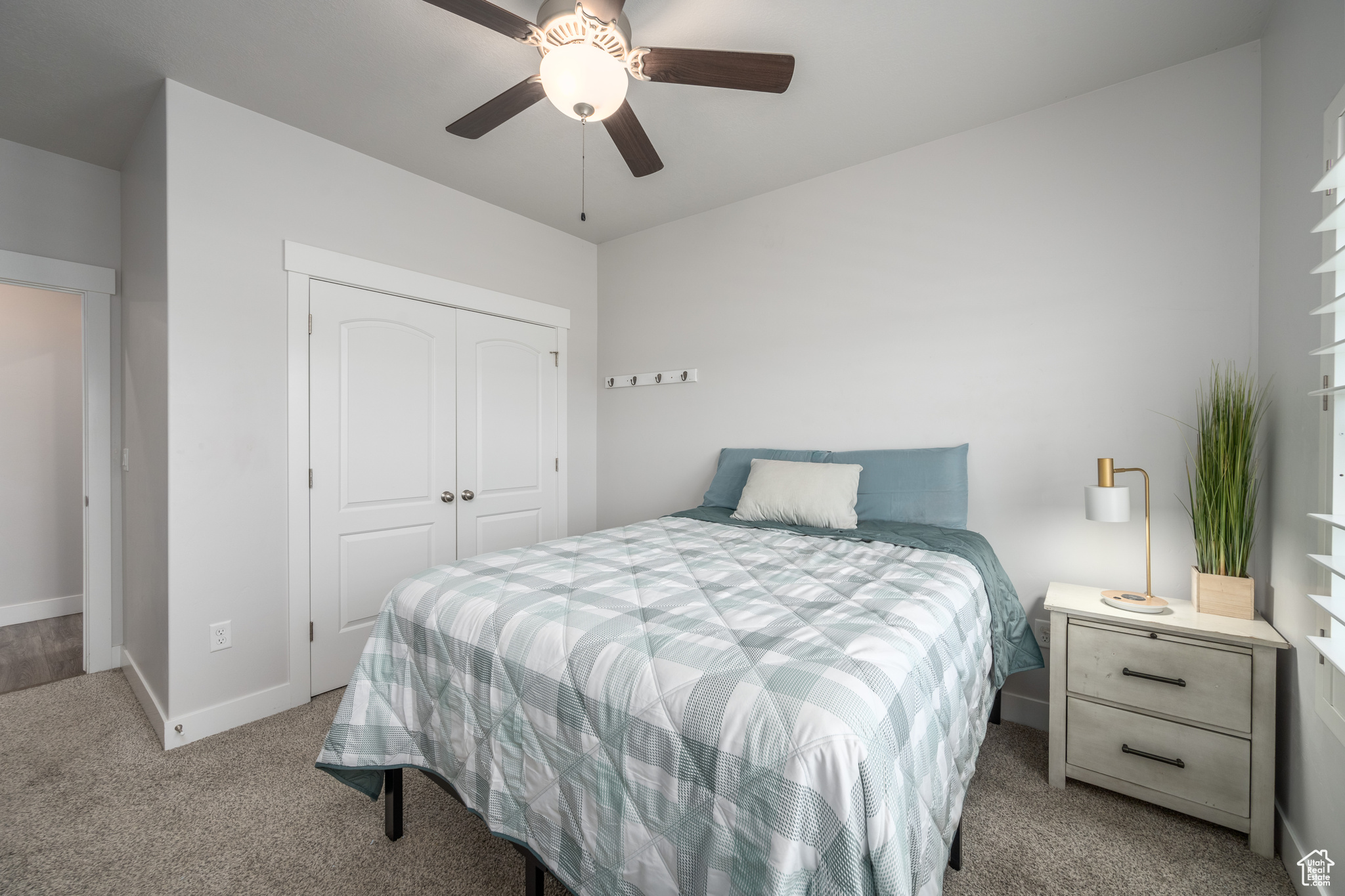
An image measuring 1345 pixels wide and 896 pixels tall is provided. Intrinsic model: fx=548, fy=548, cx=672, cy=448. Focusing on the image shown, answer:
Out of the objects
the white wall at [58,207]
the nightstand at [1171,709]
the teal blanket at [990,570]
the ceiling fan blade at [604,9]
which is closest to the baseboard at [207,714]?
the white wall at [58,207]

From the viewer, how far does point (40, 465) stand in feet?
11.8

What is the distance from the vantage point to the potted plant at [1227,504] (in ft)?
5.74

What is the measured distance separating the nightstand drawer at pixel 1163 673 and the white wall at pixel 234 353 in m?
3.18

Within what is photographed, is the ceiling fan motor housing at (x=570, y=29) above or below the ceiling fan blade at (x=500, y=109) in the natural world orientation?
above

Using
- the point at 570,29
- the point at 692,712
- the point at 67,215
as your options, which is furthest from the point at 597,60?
the point at 67,215

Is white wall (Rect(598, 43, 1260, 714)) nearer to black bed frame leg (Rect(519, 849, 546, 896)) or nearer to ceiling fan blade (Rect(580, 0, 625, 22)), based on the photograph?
ceiling fan blade (Rect(580, 0, 625, 22))

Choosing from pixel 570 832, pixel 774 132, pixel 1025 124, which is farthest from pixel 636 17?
pixel 570 832

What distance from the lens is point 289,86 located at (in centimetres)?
221

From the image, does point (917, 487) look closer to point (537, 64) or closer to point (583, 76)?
point (583, 76)

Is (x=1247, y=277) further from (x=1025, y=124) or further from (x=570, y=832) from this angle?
(x=570, y=832)

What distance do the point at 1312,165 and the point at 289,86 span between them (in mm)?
3445

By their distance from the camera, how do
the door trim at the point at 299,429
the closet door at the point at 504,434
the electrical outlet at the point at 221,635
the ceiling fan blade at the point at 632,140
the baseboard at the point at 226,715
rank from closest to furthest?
the ceiling fan blade at the point at 632,140, the baseboard at the point at 226,715, the electrical outlet at the point at 221,635, the door trim at the point at 299,429, the closet door at the point at 504,434

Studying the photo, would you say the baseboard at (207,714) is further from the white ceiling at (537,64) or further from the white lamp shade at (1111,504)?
the white lamp shade at (1111,504)

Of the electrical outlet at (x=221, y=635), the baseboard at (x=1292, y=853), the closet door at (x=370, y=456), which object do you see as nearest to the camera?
the baseboard at (x=1292, y=853)
